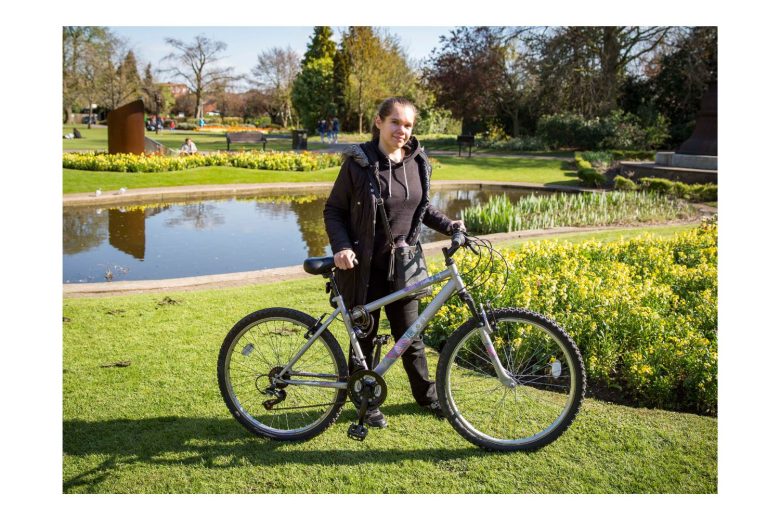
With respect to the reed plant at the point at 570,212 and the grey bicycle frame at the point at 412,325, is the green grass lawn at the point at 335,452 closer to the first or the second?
the grey bicycle frame at the point at 412,325

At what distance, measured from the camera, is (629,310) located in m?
4.56

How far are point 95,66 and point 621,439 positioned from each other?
3709cm

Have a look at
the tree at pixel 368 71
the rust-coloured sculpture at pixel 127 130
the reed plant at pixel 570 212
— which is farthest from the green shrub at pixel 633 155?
the tree at pixel 368 71

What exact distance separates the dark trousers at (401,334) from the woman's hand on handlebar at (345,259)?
276 millimetres

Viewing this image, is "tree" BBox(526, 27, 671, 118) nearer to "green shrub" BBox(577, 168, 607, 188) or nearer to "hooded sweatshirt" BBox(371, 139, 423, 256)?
"green shrub" BBox(577, 168, 607, 188)

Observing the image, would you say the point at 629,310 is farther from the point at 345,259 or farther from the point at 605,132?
the point at 605,132

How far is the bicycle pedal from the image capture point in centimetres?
342

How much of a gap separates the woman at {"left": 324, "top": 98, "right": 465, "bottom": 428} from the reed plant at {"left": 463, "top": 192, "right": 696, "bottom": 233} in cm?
672

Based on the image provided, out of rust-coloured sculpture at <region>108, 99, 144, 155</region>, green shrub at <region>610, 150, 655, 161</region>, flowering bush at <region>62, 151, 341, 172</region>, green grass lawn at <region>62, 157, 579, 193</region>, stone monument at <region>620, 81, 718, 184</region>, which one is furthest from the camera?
green shrub at <region>610, 150, 655, 161</region>

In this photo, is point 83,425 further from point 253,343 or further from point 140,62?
point 140,62

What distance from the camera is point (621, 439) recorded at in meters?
3.53

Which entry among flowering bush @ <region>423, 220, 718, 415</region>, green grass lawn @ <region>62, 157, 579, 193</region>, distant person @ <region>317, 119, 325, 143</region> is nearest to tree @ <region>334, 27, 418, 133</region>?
distant person @ <region>317, 119, 325, 143</region>
